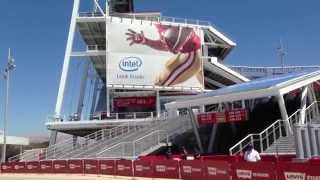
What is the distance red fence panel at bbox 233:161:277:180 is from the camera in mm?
20562

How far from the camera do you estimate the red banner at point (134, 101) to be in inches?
3071

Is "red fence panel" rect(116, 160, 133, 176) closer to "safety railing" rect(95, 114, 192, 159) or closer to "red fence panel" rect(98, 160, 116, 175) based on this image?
"red fence panel" rect(98, 160, 116, 175)

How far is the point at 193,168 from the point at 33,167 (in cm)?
2397

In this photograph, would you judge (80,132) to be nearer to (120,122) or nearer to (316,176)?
(120,122)

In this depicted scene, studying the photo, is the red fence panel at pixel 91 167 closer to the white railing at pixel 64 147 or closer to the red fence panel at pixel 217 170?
the red fence panel at pixel 217 170

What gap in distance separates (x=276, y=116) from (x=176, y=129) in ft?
31.2

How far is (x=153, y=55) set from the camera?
77250 millimetres

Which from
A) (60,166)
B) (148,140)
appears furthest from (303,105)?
(60,166)

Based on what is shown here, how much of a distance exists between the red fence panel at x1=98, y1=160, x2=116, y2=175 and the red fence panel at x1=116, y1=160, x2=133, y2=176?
717mm

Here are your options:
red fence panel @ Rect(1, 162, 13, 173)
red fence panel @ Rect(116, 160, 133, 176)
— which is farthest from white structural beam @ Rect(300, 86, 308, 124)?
red fence panel @ Rect(1, 162, 13, 173)

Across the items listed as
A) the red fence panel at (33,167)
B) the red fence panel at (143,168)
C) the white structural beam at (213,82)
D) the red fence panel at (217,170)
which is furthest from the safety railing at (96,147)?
the white structural beam at (213,82)

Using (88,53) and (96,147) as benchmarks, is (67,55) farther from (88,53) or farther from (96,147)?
(96,147)

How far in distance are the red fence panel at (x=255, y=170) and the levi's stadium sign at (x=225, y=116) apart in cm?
2204

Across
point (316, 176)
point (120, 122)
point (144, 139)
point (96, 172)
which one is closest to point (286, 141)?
point (96, 172)
